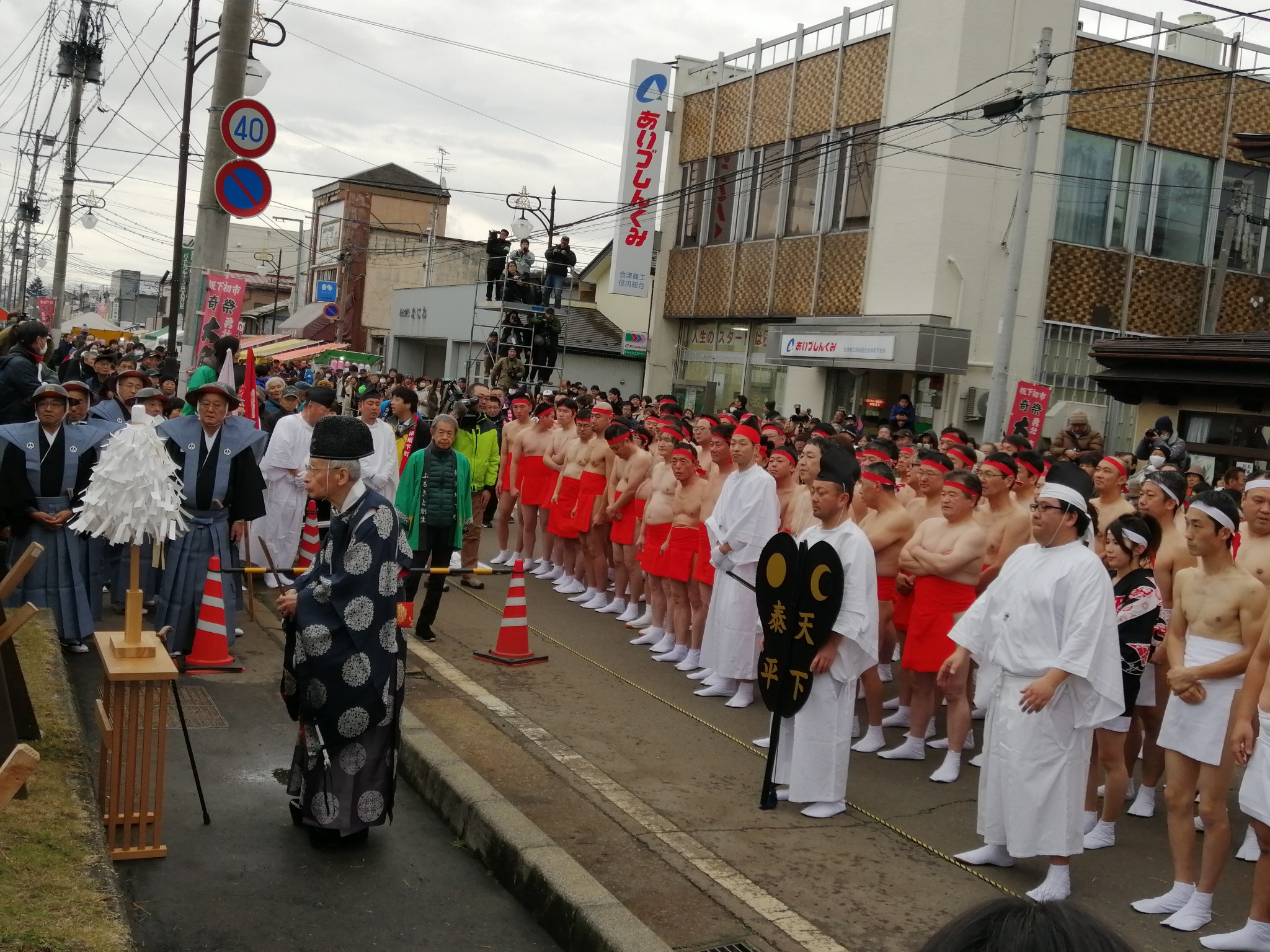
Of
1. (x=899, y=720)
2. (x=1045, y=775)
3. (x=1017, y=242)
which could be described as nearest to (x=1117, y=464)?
(x=899, y=720)

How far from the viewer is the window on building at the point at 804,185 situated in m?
23.9

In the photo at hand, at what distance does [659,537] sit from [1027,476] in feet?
10.3

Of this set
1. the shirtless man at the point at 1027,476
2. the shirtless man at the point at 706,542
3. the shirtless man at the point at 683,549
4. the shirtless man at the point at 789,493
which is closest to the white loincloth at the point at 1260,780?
the shirtless man at the point at 1027,476

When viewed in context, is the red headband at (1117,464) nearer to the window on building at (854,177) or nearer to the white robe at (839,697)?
the white robe at (839,697)

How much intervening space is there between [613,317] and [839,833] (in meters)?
33.0

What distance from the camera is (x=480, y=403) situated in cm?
1339

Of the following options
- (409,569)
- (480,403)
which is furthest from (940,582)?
(480,403)

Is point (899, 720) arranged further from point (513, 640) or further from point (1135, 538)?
point (513, 640)

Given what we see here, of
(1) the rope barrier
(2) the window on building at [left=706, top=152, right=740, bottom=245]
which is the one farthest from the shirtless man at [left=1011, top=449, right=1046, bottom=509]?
(2) the window on building at [left=706, top=152, right=740, bottom=245]

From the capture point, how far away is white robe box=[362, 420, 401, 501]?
35.5 ft

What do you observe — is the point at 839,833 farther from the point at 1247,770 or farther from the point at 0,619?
the point at 0,619

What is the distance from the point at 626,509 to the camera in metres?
11.4

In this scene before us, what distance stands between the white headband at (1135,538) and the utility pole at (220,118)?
7701 millimetres

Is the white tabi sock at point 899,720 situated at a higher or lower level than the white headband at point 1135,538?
lower
